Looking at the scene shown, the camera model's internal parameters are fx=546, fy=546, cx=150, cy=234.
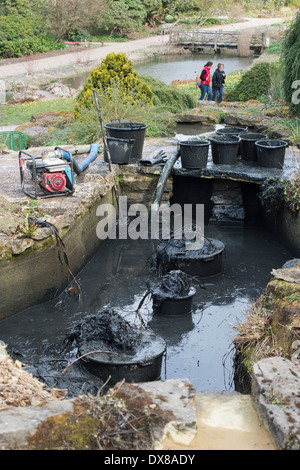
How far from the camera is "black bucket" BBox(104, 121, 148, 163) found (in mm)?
9289

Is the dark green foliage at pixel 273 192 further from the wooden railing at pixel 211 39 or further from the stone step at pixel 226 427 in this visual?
the wooden railing at pixel 211 39

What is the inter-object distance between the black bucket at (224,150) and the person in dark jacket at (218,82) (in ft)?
21.8

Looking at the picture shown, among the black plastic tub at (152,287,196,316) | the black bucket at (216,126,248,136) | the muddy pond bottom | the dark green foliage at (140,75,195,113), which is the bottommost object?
the muddy pond bottom

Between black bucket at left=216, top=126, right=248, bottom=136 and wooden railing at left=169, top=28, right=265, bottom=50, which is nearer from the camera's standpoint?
black bucket at left=216, top=126, right=248, bottom=136

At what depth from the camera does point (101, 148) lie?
1021 centimetres

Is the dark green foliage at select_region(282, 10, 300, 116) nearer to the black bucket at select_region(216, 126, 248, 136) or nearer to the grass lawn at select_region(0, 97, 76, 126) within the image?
the black bucket at select_region(216, 126, 248, 136)

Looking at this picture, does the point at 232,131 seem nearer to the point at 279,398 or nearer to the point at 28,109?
the point at 279,398

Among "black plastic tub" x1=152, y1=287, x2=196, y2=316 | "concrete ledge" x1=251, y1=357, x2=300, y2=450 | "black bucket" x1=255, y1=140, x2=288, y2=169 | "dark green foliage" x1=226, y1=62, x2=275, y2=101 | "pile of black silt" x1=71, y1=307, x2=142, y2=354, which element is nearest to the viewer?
"concrete ledge" x1=251, y1=357, x2=300, y2=450

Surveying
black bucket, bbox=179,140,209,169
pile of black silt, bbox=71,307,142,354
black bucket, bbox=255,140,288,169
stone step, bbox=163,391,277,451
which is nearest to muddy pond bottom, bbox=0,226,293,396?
pile of black silt, bbox=71,307,142,354

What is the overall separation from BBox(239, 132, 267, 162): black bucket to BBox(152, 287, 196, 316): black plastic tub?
3896 millimetres

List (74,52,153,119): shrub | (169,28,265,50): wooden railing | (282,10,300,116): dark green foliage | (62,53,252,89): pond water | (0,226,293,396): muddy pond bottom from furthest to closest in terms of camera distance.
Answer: (169,28,265,50): wooden railing < (62,53,252,89): pond water < (74,52,153,119): shrub < (282,10,300,116): dark green foliage < (0,226,293,396): muddy pond bottom

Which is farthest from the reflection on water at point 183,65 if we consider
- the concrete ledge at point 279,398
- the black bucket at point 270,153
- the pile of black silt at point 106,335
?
the concrete ledge at point 279,398
